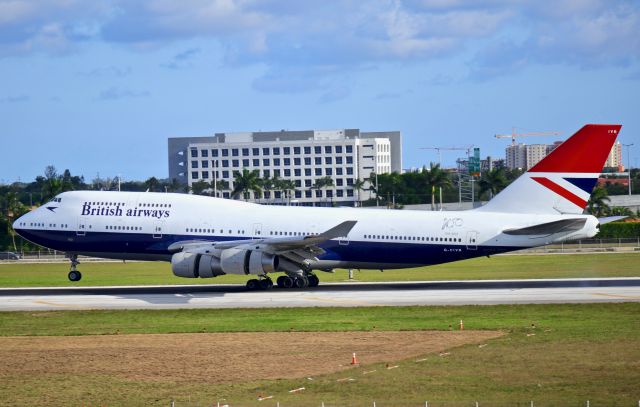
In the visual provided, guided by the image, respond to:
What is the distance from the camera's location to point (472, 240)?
48656 mm

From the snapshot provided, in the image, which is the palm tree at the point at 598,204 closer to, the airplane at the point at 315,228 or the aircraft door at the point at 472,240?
the airplane at the point at 315,228

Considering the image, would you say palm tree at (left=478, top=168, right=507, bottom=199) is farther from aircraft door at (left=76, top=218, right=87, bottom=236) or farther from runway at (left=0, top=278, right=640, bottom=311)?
aircraft door at (left=76, top=218, right=87, bottom=236)

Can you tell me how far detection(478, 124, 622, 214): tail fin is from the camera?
47594 mm

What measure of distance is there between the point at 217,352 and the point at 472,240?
22201 millimetres

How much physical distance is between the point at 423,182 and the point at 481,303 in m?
108

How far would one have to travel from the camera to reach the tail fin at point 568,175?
156ft

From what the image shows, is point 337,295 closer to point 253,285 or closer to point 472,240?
point 253,285

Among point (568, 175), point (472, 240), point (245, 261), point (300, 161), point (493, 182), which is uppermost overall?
point (300, 161)

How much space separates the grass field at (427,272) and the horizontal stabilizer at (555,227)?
27.6 feet

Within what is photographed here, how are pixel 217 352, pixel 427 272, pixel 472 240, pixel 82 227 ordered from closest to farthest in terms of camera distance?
pixel 217 352 → pixel 472 240 → pixel 82 227 → pixel 427 272

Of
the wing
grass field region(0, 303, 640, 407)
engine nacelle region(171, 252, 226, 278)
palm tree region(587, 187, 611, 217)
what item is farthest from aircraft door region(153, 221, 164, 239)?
palm tree region(587, 187, 611, 217)

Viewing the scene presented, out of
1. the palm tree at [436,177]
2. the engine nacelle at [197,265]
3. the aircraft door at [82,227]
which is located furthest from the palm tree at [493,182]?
the engine nacelle at [197,265]

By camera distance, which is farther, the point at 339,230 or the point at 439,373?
the point at 339,230

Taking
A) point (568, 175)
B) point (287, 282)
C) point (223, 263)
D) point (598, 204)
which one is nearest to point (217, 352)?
point (223, 263)
